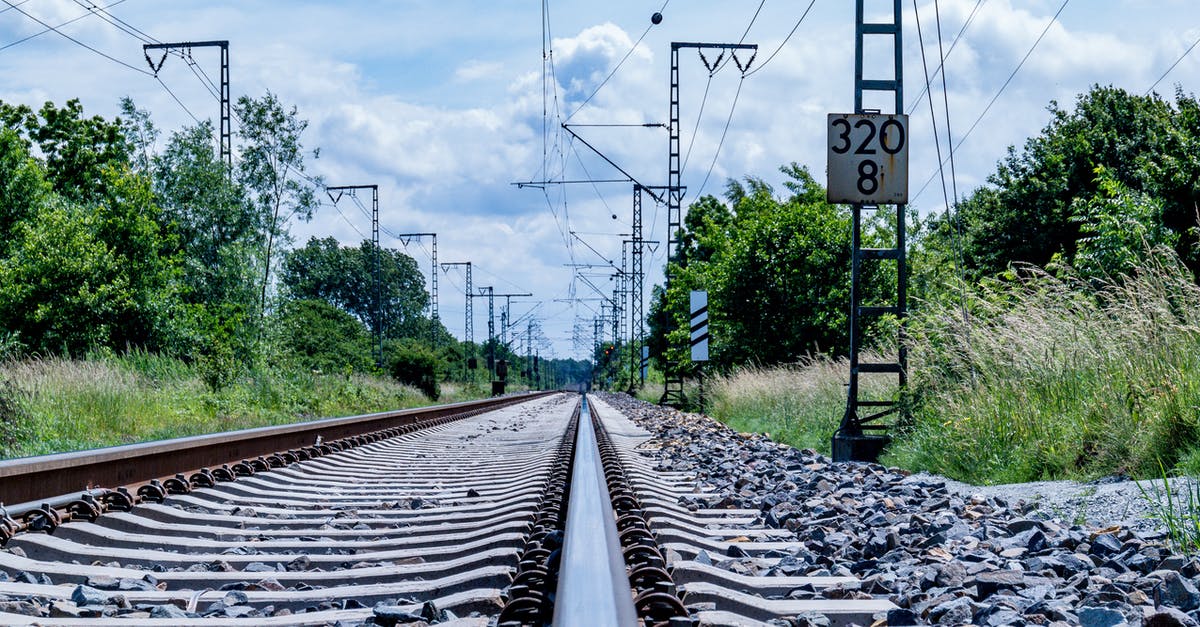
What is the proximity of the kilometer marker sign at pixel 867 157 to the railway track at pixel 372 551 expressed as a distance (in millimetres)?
3841

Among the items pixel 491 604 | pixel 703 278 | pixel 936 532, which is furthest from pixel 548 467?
pixel 703 278

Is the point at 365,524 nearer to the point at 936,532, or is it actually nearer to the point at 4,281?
the point at 936,532

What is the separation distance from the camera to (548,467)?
8.05m

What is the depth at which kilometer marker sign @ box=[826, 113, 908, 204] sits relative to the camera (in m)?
10.0

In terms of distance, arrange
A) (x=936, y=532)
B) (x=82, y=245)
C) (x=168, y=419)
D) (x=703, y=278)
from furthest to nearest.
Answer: (x=703, y=278) → (x=82, y=245) → (x=168, y=419) → (x=936, y=532)

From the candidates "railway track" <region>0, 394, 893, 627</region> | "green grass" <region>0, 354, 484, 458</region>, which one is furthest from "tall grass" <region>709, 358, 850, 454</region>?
"green grass" <region>0, 354, 484, 458</region>

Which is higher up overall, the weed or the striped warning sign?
the striped warning sign

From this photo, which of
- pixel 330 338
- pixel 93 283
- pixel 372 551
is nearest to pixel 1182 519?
pixel 372 551

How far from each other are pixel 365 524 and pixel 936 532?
2.70m

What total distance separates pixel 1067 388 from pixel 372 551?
5.24 metres

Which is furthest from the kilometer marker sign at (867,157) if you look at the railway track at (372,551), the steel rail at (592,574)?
the steel rail at (592,574)

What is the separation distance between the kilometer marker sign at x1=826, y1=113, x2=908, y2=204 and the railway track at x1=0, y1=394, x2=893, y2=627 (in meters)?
3.84

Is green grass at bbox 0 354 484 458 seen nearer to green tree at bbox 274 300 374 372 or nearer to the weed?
the weed

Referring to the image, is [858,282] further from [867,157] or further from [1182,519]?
[1182,519]
